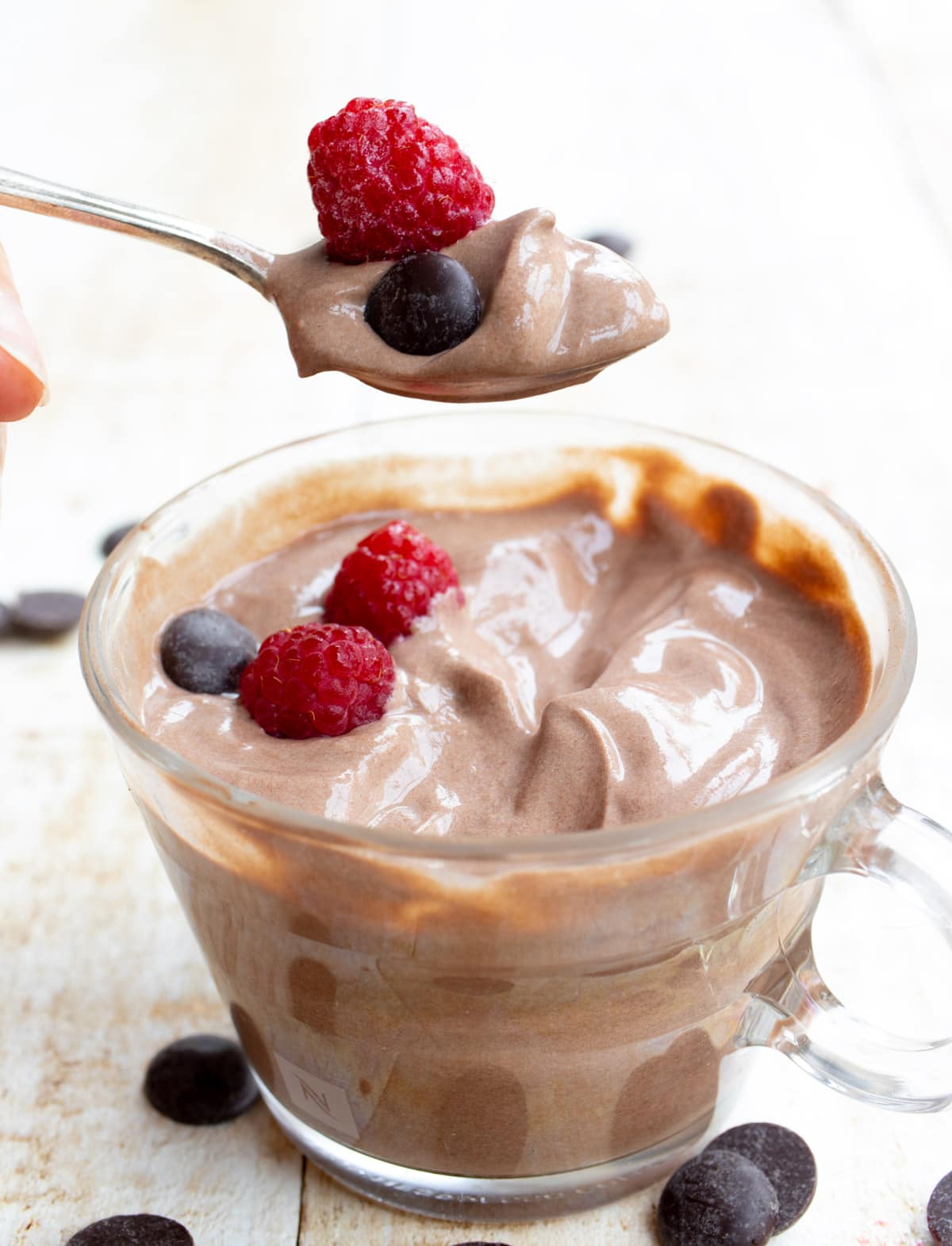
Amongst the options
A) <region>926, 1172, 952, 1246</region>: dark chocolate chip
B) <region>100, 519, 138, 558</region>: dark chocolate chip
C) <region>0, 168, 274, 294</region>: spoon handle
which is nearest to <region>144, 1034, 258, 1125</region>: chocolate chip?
<region>926, 1172, 952, 1246</region>: dark chocolate chip

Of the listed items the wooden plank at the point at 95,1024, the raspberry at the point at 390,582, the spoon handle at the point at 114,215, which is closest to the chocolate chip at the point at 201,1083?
the wooden plank at the point at 95,1024

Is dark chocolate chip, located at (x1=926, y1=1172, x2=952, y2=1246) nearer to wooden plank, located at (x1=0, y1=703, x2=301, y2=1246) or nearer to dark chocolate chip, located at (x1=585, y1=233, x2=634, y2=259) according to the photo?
wooden plank, located at (x1=0, y1=703, x2=301, y2=1246)

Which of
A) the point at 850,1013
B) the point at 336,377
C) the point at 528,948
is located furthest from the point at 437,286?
the point at 336,377

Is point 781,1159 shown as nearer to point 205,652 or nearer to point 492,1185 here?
point 492,1185

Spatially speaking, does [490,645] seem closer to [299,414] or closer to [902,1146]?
[902,1146]

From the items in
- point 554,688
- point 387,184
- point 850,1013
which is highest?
point 387,184

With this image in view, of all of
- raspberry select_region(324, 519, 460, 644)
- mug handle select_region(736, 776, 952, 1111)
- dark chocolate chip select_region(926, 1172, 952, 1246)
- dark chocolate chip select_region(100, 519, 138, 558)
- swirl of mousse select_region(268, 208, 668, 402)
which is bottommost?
dark chocolate chip select_region(926, 1172, 952, 1246)
